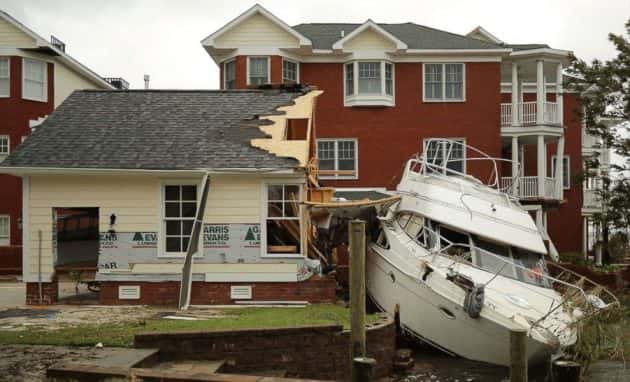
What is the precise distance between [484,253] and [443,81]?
1537 cm

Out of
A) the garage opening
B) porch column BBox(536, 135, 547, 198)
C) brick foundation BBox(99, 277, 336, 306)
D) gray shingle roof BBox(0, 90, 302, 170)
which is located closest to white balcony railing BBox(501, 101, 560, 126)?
porch column BBox(536, 135, 547, 198)

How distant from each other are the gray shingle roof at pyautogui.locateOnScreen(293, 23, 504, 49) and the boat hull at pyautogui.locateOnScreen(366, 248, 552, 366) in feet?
50.3

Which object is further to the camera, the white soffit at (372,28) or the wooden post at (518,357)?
the white soffit at (372,28)

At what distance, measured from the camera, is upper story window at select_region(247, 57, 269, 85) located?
1141 inches

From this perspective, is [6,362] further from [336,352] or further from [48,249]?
[48,249]

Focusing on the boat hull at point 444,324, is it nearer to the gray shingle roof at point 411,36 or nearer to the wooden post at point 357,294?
the wooden post at point 357,294

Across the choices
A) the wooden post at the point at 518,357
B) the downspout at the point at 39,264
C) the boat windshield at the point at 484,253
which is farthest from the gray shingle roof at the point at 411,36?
the wooden post at the point at 518,357

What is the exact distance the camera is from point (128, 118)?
63.8ft

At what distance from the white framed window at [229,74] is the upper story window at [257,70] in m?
0.72

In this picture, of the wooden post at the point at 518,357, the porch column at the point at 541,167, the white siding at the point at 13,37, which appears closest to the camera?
the wooden post at the point at 518,357

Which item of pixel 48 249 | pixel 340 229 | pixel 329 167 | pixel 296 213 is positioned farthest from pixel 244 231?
pixel 329 167

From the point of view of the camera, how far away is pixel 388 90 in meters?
29.7

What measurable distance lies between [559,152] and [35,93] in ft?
74.1

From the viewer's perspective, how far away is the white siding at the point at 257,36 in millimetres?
28938
